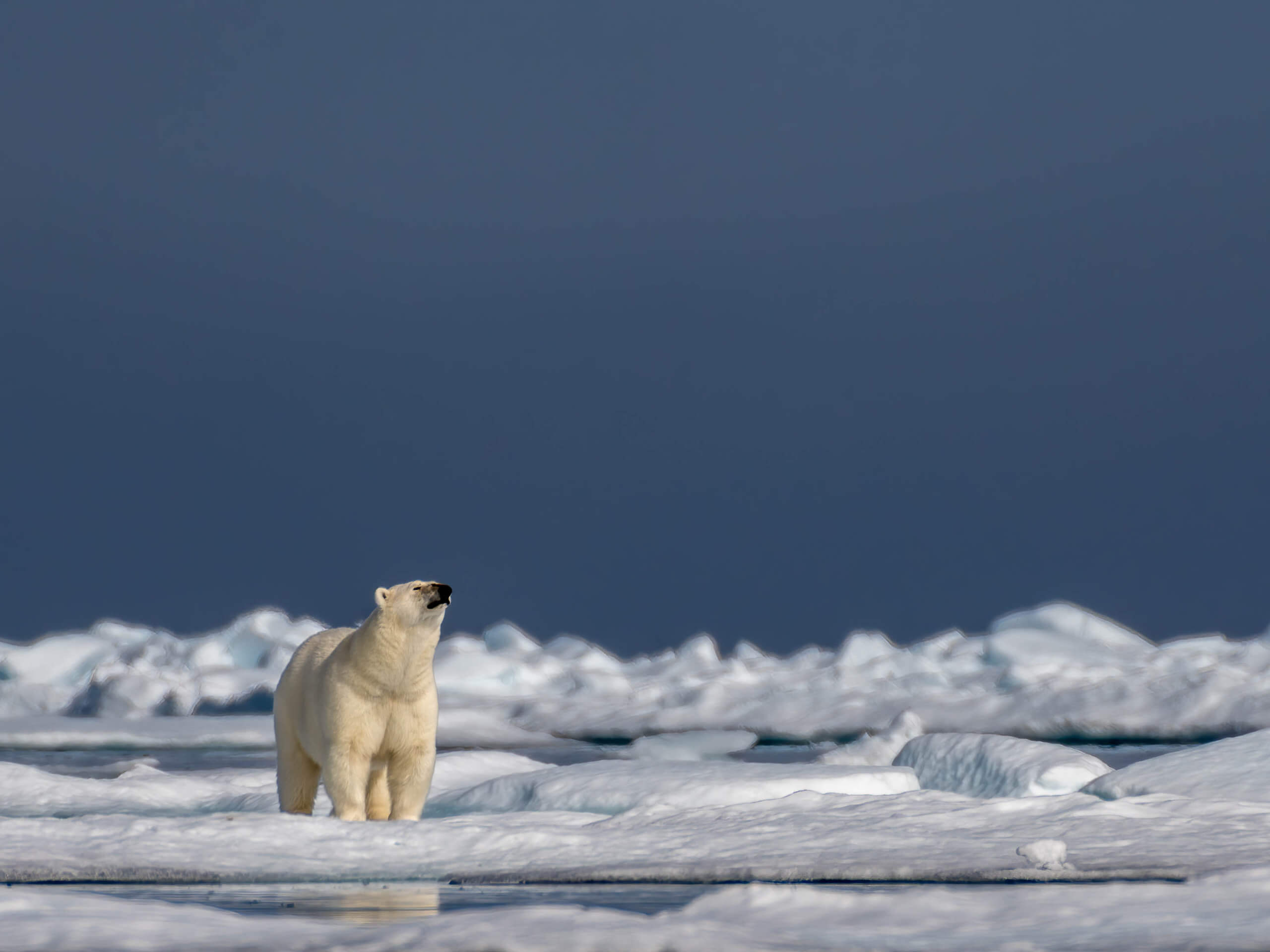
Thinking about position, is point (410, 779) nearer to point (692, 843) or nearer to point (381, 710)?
point (381, 710)

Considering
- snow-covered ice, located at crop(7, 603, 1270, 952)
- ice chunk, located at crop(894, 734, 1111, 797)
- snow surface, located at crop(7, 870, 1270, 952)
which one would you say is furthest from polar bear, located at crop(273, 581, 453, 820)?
ice chunk, located at crop(894, 734, 1111, 797)

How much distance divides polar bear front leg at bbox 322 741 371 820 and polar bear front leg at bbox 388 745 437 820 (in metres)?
→ 0.18

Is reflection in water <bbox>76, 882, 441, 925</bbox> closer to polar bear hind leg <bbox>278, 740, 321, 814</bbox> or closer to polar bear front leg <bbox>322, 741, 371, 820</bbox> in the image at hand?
polar bear front leg <bbox>322, 741, 371, 820</bbox>

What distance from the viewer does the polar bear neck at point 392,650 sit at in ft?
17.3

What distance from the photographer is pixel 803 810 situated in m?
5.20

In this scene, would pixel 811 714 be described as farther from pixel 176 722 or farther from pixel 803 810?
pixel 803 810

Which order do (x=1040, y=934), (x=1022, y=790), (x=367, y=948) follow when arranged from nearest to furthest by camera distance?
(x=367, y=948), (x=1040, y=934), (x=1022, y=790)

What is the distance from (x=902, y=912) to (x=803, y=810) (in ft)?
7.26

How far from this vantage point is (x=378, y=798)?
5.62 m

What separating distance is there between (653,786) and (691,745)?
21.3ft

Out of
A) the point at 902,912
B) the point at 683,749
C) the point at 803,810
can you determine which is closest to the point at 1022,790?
the point at 803,810

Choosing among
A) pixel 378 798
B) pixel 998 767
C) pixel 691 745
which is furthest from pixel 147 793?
pixel 691 745

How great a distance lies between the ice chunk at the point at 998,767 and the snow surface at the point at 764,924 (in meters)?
3.07

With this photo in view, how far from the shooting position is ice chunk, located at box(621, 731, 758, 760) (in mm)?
12047
